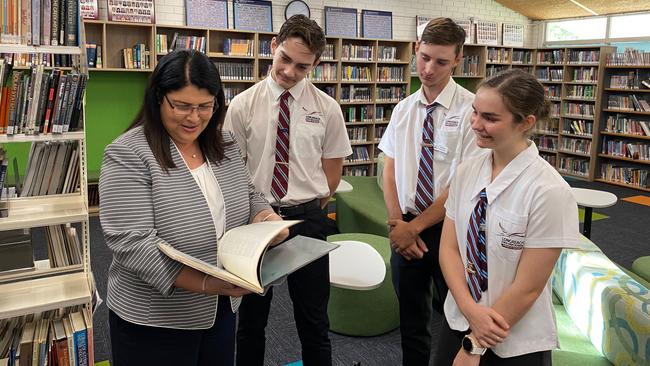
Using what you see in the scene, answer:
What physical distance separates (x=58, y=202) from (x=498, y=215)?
1.84 m

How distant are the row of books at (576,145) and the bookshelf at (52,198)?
8.33 m

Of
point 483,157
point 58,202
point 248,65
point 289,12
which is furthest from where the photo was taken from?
point 289,12

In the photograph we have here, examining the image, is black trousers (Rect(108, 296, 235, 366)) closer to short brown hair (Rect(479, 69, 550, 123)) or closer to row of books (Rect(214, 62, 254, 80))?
short brown hair (Rect(479, 69, 550, 123))

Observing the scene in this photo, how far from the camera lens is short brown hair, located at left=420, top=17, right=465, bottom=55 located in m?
1.97

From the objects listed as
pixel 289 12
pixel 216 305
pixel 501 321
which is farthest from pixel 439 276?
pixel 289 12

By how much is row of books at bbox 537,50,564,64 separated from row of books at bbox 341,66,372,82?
3.55m

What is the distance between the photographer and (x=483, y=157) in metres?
1.65

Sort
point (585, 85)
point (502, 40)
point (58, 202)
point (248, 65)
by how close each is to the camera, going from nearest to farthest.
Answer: point (58, 202), point (248, 65), point (585, 85), point (502, 40)

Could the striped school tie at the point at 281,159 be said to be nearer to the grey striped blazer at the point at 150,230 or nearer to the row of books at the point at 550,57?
the grey striped blazer at the point at 150,230

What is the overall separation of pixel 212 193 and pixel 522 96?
0.96 meters

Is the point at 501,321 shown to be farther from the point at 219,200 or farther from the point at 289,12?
the point at 289,12

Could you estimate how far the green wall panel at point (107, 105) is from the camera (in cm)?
625

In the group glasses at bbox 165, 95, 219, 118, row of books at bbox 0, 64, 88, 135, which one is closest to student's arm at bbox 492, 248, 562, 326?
glasses at bbox 165, 95, 219, 118

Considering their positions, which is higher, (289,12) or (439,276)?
(289,12)
